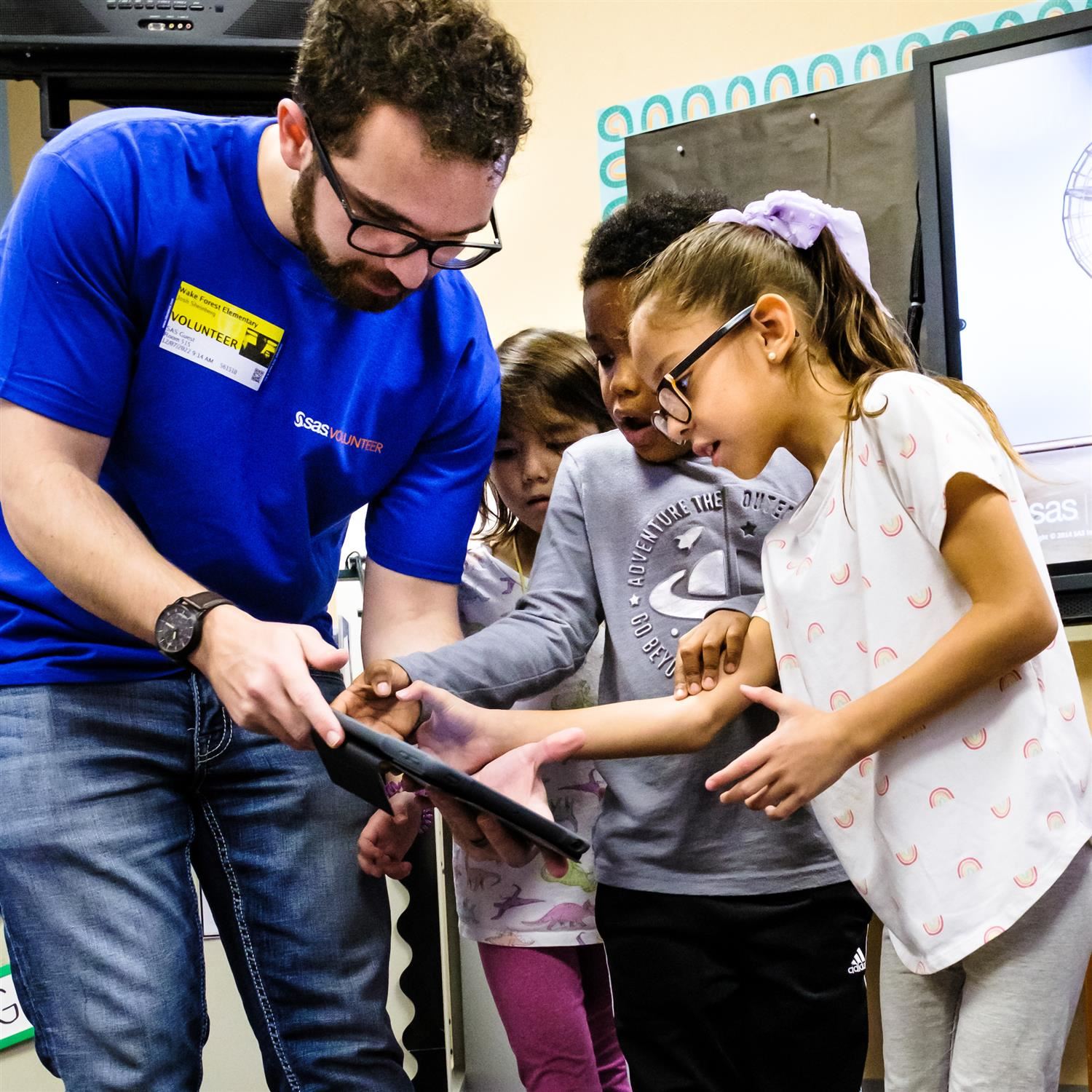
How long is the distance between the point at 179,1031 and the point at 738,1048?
0.58 metres

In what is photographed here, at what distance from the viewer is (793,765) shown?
39.2 inches

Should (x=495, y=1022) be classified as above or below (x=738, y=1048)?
below

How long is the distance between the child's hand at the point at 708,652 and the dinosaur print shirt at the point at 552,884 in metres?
0.24

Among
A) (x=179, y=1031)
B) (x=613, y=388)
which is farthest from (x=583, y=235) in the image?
(x=179, y=1031)

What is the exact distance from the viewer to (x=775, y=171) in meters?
2.23

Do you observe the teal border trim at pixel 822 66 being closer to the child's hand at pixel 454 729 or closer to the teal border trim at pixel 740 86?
the teal border trim at pixel 740 86

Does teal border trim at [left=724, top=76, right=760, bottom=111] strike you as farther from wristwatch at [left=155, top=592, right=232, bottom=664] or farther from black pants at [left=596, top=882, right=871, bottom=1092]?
wristwatch at [left=155, top=592, right=232, bottom=664]

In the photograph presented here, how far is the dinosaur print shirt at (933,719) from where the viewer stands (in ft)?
3.19

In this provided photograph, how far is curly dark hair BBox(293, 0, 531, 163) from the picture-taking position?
3.32ft

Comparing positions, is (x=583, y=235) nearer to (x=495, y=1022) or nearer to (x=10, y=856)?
(x=495, y=1022)

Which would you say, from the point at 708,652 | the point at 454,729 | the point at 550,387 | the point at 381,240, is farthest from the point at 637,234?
the point at 454,729

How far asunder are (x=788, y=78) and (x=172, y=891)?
2.01 metres

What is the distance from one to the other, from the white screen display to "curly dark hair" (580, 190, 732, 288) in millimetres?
828

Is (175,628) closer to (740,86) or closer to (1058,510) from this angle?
(1058,510)
